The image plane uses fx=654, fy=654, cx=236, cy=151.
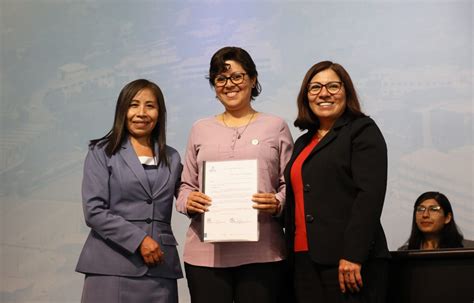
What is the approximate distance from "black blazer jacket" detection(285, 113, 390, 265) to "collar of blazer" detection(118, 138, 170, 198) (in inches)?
22.0

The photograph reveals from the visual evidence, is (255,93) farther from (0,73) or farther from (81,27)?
(0,73)

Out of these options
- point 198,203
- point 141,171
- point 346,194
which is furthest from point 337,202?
point 141,171

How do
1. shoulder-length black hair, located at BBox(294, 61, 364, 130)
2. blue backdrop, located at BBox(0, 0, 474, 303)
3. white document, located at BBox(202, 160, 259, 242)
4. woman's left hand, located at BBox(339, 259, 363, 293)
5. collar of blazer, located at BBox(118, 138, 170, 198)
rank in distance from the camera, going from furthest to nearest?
blue backdrop, located at BBox(0, 0, 474, 303), collar of blazer, located at BBox(118, 138, 170, 198), shoulder-length black hair, located at BBox(294, 61, 364, 130), white document, located at BBox(202, 160, 259, 242), woman's left hand, located at BBox(339, 259, 363, 293)

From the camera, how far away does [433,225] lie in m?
4.01

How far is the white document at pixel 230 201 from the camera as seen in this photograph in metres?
2.33

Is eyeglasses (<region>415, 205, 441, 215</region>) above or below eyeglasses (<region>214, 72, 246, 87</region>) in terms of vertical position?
below

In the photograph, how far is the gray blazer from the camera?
2.47 m

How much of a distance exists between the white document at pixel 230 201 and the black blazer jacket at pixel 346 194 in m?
0.18

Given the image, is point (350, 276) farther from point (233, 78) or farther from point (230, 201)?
point (233, 78)

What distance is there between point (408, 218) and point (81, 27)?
243cm

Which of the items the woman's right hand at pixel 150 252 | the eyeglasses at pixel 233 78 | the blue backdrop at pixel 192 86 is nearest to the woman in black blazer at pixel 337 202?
the eyeglasses at pixel 233 78

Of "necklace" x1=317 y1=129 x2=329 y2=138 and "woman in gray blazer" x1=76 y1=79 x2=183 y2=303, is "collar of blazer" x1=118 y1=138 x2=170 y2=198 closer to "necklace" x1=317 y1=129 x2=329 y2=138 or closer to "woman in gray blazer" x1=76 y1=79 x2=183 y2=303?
"woman in gray blazer" x1=76 y1=79 x2=183 y2=303

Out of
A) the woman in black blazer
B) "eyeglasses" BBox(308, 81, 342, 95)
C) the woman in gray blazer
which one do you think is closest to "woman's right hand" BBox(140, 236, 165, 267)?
the woman in gray blazer

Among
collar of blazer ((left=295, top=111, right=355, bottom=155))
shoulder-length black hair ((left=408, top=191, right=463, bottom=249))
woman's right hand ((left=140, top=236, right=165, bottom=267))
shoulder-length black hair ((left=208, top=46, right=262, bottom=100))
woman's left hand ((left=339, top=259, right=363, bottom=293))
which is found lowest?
woman's left hand ((left=339, top=259, right=363, bottom=293))
